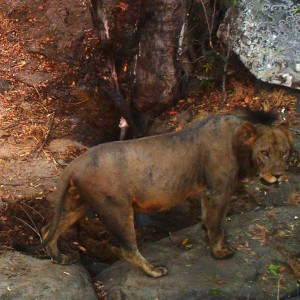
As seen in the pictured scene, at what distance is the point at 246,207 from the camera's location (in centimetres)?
644

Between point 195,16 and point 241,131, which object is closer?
point 241,131

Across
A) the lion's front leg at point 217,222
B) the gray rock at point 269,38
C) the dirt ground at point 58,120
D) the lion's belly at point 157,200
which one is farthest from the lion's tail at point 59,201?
the gray rock at point 269,38

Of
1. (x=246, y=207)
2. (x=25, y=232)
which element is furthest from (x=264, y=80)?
(x=25, y=232)

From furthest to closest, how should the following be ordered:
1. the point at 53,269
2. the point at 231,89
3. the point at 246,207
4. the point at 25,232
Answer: the point at 231,89 → the point at 246,207 → the point at 25,232 → the point at 53,269

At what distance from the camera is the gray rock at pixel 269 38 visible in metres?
7.90

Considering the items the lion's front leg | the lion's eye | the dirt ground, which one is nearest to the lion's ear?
the lion's eye

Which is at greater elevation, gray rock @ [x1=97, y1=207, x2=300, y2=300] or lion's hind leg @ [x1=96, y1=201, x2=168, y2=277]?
lion's hind leg @ [x1=96, y1=201, x2=168, y2=277]

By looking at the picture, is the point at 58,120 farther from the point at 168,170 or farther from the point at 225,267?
the point at 225,267

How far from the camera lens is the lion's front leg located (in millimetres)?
4992

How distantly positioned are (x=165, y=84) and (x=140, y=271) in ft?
12.2

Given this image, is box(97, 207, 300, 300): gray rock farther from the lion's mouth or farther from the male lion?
the lion's mouth

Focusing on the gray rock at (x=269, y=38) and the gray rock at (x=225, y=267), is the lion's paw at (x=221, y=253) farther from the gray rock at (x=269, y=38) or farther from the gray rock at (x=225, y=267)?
the gray rock at (x=269, y=38)

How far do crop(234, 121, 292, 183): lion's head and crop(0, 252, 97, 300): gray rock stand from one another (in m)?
1.73

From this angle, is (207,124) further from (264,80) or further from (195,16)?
(195,16)
